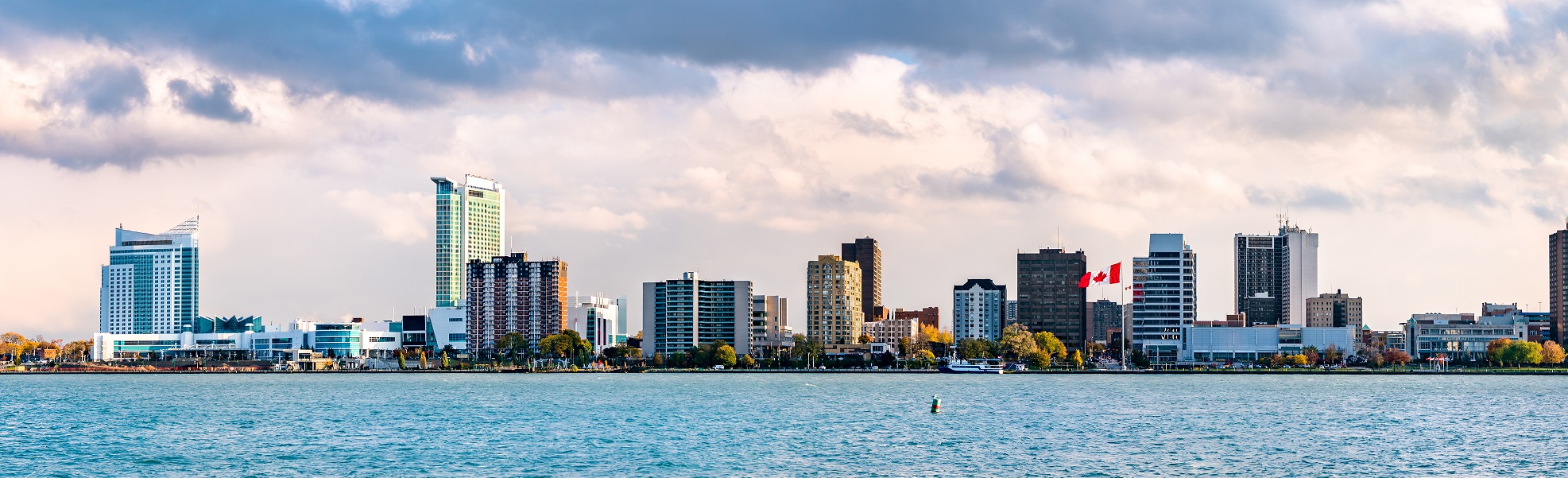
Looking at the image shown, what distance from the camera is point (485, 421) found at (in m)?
102

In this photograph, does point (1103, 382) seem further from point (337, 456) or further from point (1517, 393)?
point (337, 456)

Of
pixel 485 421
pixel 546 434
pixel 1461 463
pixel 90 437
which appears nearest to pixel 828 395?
pixel 485 421

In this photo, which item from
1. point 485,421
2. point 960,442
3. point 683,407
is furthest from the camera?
point 683,407

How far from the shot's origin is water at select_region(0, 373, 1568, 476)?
2702 inches

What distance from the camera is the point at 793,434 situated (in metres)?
87.6

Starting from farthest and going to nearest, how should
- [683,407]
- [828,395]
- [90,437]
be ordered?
1. [828,395]
2. [683,407]
3. [90,437]

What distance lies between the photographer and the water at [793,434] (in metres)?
68.6

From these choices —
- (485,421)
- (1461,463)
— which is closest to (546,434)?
(485,421)

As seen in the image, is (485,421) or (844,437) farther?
(485,421)

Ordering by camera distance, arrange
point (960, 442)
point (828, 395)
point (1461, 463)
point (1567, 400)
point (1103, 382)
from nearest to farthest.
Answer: point (1461, 463), point (960, 442), point (1567, 400), point (828, 395), point (1103, 382)

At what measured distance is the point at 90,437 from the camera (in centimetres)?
8919

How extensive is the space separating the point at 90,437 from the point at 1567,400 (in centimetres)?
11384

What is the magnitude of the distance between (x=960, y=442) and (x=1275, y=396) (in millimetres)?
68549

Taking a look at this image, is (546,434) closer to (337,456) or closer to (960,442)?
(337,456)
